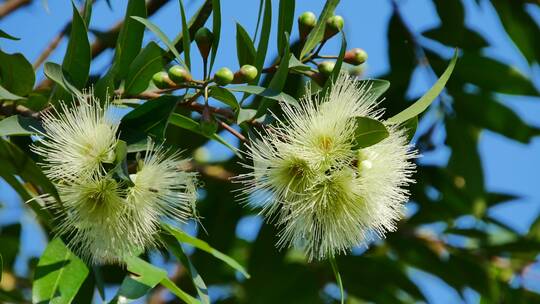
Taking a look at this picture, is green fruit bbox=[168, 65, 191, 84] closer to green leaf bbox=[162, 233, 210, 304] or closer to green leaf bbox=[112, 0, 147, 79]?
green leaf bbox=[112, 0, 147, 79]

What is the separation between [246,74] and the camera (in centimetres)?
165

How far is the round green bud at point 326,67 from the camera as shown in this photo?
5.63ft

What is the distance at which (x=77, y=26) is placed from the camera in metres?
1.71

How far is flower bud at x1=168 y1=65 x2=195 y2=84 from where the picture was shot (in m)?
1.61

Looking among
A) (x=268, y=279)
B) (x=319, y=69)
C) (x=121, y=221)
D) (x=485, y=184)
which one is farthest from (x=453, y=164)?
(x=121, y=221)

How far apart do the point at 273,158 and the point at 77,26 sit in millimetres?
424

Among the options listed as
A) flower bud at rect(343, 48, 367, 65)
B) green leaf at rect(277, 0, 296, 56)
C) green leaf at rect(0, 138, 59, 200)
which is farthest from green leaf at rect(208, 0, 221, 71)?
green leaf at rect(0, 138, 59, 200)

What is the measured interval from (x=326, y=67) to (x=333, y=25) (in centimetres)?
8

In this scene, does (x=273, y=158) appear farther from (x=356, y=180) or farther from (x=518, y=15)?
(x=518, y=15)

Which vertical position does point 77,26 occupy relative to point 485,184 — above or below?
above

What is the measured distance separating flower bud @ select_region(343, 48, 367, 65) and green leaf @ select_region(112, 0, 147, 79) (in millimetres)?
383

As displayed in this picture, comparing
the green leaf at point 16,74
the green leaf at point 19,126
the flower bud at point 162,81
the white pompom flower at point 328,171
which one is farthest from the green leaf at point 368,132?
the green leaf at point 16,74

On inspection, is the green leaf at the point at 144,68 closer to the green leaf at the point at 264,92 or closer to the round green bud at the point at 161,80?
the round green bud at the point at 161,80

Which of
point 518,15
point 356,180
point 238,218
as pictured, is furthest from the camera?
point 238,218
